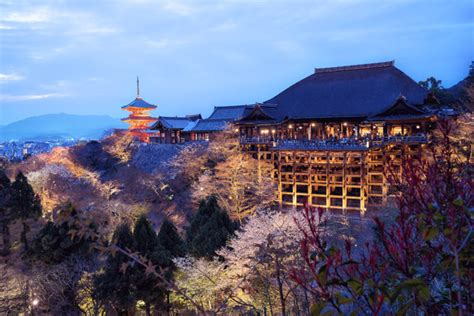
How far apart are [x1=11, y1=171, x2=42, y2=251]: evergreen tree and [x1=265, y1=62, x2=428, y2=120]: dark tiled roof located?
17656mm

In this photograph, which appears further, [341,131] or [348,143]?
[341,131]

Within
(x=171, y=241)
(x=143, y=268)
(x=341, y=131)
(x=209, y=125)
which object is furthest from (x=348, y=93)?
(x=143, y=268)

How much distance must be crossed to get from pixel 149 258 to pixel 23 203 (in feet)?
41.7

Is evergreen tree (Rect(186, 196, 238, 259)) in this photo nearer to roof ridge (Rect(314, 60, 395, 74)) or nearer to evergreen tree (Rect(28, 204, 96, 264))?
evergreen tree (Rect(28, 204, 96, 264))

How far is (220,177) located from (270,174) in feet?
11.7

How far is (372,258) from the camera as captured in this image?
223 centimetres

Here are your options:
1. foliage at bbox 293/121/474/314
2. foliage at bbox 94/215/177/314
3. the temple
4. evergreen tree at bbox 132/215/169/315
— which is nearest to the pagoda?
the temple

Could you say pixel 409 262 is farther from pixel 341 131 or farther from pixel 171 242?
pixel 341 131

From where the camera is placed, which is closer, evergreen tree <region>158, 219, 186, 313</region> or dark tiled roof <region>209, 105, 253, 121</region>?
evergreen tree <region>158, 219, 186, 313</region>

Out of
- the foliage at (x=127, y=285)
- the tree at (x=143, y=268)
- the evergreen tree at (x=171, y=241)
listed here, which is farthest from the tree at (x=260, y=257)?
the foliage at (x=127, y=285)

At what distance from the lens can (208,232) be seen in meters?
15.1

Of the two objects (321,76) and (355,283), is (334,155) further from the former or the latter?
(355,283)

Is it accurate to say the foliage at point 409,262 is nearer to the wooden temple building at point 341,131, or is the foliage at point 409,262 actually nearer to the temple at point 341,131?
the wooden temple building at point 341,131

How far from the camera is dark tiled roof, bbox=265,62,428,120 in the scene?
24.1 m
